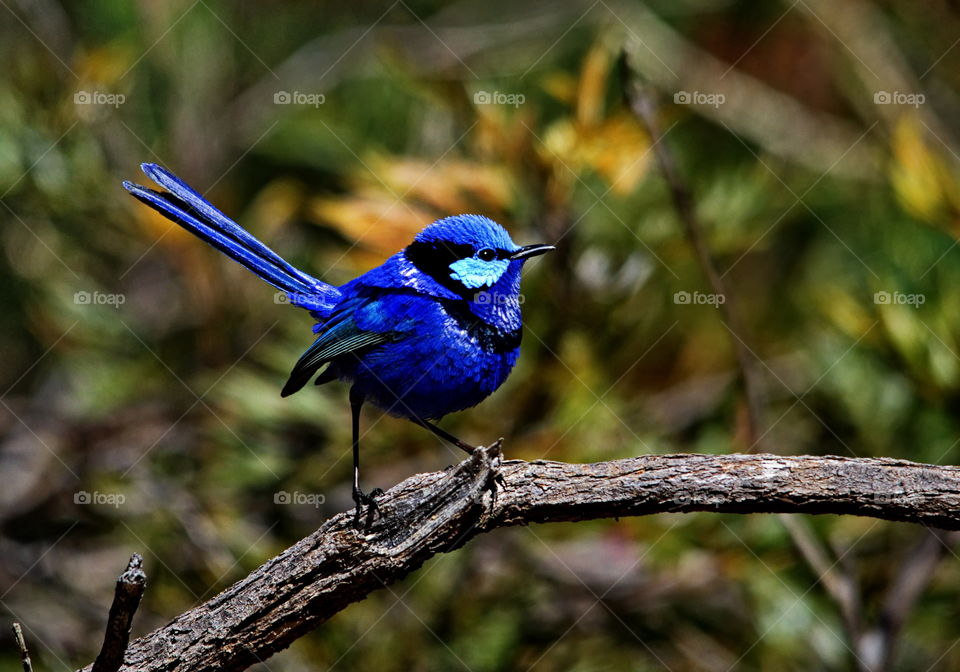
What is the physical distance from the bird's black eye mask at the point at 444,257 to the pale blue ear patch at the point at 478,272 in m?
0.01

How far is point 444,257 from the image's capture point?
13.0 ft

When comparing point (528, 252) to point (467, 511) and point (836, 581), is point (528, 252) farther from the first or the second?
point (836, 581)

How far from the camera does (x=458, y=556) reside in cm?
543

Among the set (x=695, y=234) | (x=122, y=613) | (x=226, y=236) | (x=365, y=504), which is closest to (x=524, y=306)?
(x=695, y=234)

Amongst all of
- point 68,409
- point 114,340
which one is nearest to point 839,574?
point 114,340

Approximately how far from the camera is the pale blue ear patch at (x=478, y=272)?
12.8 feet

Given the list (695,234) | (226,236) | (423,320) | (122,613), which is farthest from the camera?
(695,234)

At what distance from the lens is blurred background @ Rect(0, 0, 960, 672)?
495 centimetres

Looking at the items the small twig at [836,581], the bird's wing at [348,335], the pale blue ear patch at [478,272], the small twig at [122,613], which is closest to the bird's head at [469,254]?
the pale blue ear patch at [478,272]

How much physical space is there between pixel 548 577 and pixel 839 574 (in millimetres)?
1305

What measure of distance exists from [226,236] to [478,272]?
0.97 m

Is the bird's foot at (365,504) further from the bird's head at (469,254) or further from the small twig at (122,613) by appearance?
the bird's head at (469,254)

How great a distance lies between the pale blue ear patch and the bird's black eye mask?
0.01 metres

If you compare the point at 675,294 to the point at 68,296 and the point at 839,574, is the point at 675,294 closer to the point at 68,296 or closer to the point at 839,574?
the point at 839,574
